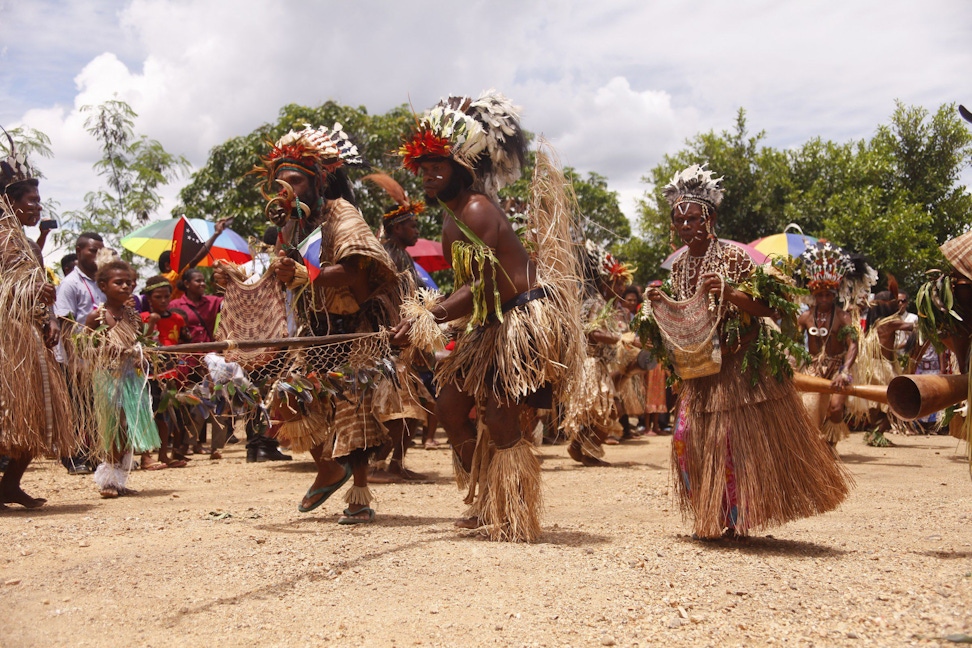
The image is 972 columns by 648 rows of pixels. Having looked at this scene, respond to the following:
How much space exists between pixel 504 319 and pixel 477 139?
903 millimetres

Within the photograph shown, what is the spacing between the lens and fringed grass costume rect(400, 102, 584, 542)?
4293 mm

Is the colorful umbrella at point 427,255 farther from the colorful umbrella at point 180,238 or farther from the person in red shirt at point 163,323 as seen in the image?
the person in red shirt at point 163,323

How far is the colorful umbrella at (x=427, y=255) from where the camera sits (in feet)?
38.2

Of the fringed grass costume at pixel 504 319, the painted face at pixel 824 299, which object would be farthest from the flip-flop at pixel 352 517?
the painted face at pixel 824 299

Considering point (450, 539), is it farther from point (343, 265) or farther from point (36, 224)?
point (36, 224)

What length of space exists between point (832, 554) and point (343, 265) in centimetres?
280

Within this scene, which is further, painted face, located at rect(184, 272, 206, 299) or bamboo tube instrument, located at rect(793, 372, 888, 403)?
painted face, located at rect(184, 272, 206, 299)

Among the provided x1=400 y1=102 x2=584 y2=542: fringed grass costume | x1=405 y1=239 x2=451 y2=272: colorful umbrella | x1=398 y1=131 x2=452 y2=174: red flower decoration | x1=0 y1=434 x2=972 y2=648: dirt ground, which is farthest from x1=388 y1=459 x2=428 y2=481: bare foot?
x1=405 y1=239 x2=451 y2=272: colorful umbrella

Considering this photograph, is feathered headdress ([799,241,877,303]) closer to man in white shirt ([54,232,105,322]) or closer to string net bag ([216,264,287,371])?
string net bag ([216,264,287,371])

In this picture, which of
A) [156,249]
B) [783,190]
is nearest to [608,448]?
[156,249]

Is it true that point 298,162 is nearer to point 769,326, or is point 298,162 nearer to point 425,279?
point 769,326

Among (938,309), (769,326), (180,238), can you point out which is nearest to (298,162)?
(769,326)

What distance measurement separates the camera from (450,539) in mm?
4410

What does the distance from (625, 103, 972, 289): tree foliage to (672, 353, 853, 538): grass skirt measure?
13.2 metres
